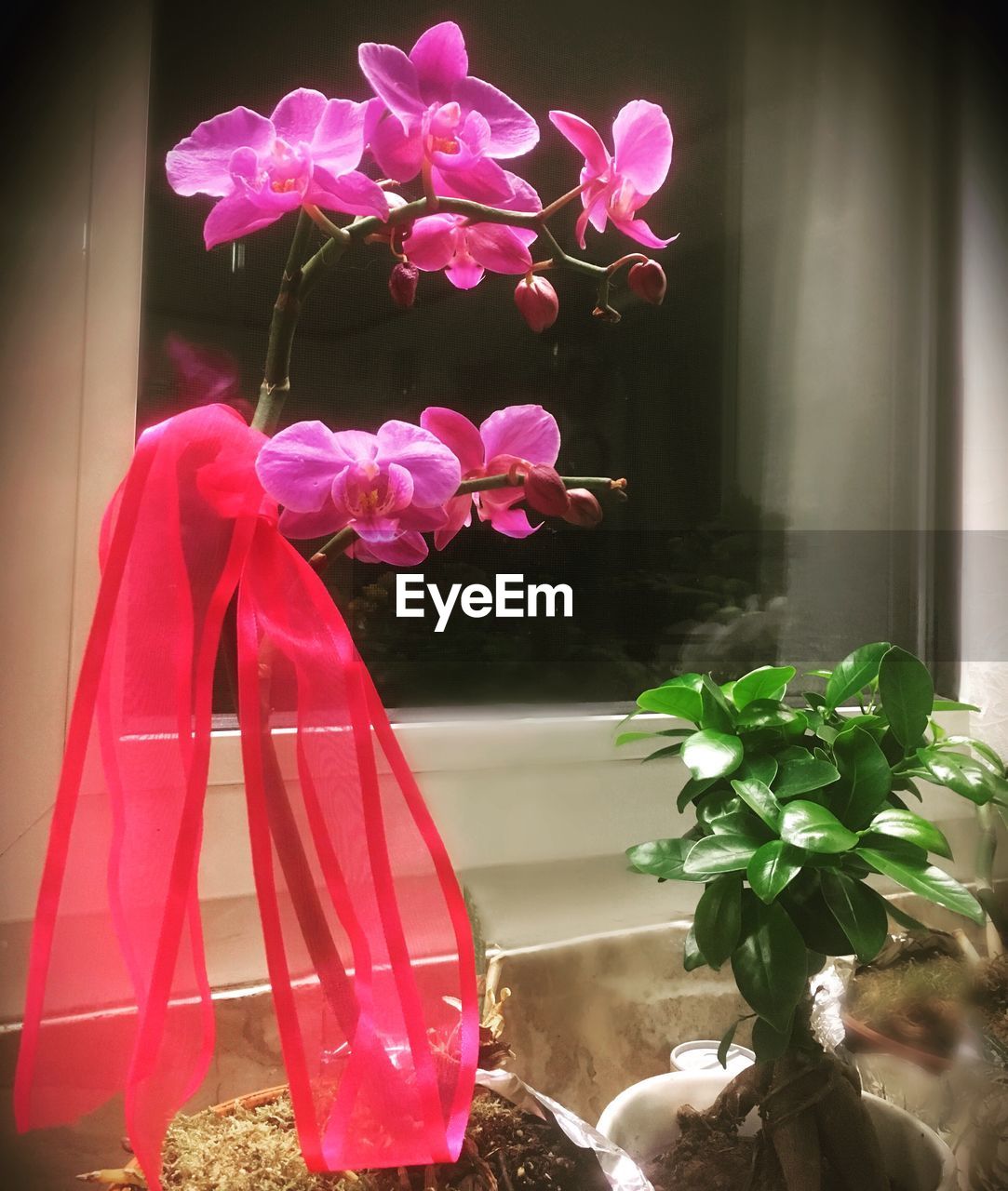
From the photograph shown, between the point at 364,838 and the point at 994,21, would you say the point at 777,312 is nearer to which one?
the point at 994,21

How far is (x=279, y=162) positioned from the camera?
1.50 ft

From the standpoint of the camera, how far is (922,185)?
65 centimetres

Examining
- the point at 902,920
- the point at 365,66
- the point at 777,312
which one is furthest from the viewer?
the point at 777,312

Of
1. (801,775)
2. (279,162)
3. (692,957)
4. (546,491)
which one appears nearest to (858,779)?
(801,775)

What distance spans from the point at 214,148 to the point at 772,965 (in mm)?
529

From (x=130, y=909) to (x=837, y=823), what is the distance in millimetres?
380

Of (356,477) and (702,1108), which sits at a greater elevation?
(356,477)

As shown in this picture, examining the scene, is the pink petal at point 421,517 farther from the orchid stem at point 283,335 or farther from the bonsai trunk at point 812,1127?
the bonsai trunk at point 812,1127

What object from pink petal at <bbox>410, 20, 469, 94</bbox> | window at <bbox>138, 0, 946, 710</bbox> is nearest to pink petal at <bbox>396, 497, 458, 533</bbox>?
window at <bbox>138, 0, 946, 710</bbox>

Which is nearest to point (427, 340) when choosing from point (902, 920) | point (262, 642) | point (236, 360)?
point (236, 360)

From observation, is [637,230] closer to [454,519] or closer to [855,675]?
[454,519]

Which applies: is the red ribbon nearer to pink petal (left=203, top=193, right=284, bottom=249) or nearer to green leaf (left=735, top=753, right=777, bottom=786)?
pink petal (left=203, top=193, right=284, bottom=249)

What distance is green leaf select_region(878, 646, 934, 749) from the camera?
56cm

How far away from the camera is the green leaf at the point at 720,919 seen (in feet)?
1.70
